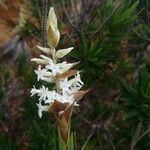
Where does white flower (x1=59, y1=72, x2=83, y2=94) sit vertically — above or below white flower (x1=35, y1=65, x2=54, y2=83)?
below

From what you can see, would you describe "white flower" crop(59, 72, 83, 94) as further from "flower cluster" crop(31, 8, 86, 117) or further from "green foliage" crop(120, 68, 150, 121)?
"green foliage" crop(120, 68, 150, 121)

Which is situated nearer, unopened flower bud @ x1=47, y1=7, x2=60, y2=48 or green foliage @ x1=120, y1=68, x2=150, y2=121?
unopened flower bud @ x1=47, y1=7, x2=60, y2=48

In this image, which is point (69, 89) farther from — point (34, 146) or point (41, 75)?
point (34, 146)

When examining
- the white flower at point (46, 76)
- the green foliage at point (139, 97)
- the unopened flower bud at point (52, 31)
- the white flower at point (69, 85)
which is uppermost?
the unopened flower bud at point (52, 31)

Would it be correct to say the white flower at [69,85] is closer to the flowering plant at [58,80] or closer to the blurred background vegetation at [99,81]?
the flowering plant at [58,80]

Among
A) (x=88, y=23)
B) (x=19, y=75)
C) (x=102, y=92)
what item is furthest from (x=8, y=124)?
(x=88, y=23)

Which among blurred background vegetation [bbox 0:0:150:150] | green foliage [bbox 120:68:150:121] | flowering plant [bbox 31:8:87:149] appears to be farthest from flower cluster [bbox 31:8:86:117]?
green foliage [bbox 120:68:150:121]

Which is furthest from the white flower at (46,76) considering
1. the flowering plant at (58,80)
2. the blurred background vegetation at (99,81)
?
the blurred background vegetation at (99,81)

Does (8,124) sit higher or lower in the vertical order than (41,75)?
lower
